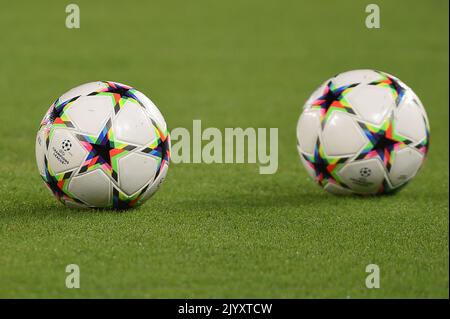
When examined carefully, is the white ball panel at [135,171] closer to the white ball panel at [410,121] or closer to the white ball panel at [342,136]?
the white ball panel at [342,136]

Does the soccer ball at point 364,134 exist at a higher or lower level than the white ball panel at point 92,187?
higher

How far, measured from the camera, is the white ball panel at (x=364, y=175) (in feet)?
34.0

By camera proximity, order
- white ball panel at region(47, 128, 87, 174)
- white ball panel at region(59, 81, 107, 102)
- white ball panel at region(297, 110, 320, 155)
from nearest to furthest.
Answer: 1. white ball panel at region(47, 128, 87, 174)
2. white ball panel at region(59, 81, 107, 102)
3. white ball panel at region(297, 110, 320, 155)

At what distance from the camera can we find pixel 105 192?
909cm

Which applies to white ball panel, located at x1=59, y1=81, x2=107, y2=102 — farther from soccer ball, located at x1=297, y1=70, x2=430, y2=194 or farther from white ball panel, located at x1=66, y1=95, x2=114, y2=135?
soccer ball, located at x1=297, y1=70, x2=430, y2=194

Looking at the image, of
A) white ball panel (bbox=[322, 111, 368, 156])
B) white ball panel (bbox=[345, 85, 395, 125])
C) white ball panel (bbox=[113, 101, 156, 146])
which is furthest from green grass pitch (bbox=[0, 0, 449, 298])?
white ball panel (bbox=[345, 85, 395, 125])

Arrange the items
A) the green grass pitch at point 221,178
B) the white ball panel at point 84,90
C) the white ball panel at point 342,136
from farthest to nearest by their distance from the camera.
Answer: the white ball panel at point 342,136 → the white ball panel at point 84,90 → the green grass pitch at point 221,178

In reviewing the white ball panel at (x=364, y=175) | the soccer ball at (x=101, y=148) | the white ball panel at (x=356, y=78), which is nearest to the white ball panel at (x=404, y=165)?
the white ball panel at (x=364, y=175)

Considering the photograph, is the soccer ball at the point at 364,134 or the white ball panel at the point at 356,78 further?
the white ball panel at the point at 356,78

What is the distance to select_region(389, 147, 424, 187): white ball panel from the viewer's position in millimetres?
10445

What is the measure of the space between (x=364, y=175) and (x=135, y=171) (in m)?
2.99

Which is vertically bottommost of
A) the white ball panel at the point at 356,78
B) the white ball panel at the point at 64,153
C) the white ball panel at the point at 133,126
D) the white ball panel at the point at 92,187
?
the white ball panel at the point at 92,187

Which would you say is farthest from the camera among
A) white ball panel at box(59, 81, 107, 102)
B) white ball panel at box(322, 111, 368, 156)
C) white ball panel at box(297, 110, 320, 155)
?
white ball panel at box(297, 110, 320, 155)

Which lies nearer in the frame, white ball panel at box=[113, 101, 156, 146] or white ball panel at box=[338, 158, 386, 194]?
white ball panel at box=[113, 101, 156, 146]
